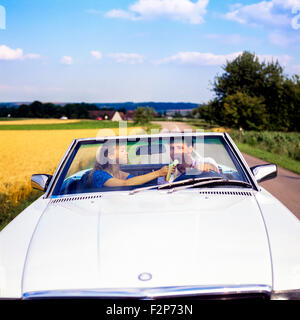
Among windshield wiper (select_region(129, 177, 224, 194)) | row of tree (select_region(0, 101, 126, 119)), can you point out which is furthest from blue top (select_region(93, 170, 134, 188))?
row of tree (select_region(0, 101, 126, 119))

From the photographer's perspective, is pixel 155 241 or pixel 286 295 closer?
pixel 286 295

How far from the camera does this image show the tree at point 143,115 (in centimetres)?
8019

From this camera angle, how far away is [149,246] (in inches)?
81.8

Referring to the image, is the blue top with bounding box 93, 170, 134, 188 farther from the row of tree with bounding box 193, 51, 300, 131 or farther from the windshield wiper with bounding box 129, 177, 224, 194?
the row of tree with bounding box 193, 51, 300, 131

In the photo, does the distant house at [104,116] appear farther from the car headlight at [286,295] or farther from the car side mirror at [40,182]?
the car headlight at [286,295]

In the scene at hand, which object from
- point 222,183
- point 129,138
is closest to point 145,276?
point 222,183

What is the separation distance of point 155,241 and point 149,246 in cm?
5

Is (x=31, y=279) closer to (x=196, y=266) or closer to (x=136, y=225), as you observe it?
(x=136, y=225)

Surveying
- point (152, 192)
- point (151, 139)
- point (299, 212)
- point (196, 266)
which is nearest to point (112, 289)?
point (196, 266)

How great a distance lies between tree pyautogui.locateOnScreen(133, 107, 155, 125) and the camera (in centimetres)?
8019

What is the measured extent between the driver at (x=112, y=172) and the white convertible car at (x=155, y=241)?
0.01 meters

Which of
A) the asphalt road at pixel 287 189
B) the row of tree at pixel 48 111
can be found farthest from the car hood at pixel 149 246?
the row of tree at pixel 48 111

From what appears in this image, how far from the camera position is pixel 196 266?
193cm

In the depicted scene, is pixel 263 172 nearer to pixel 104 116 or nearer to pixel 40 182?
pixel 40 182
